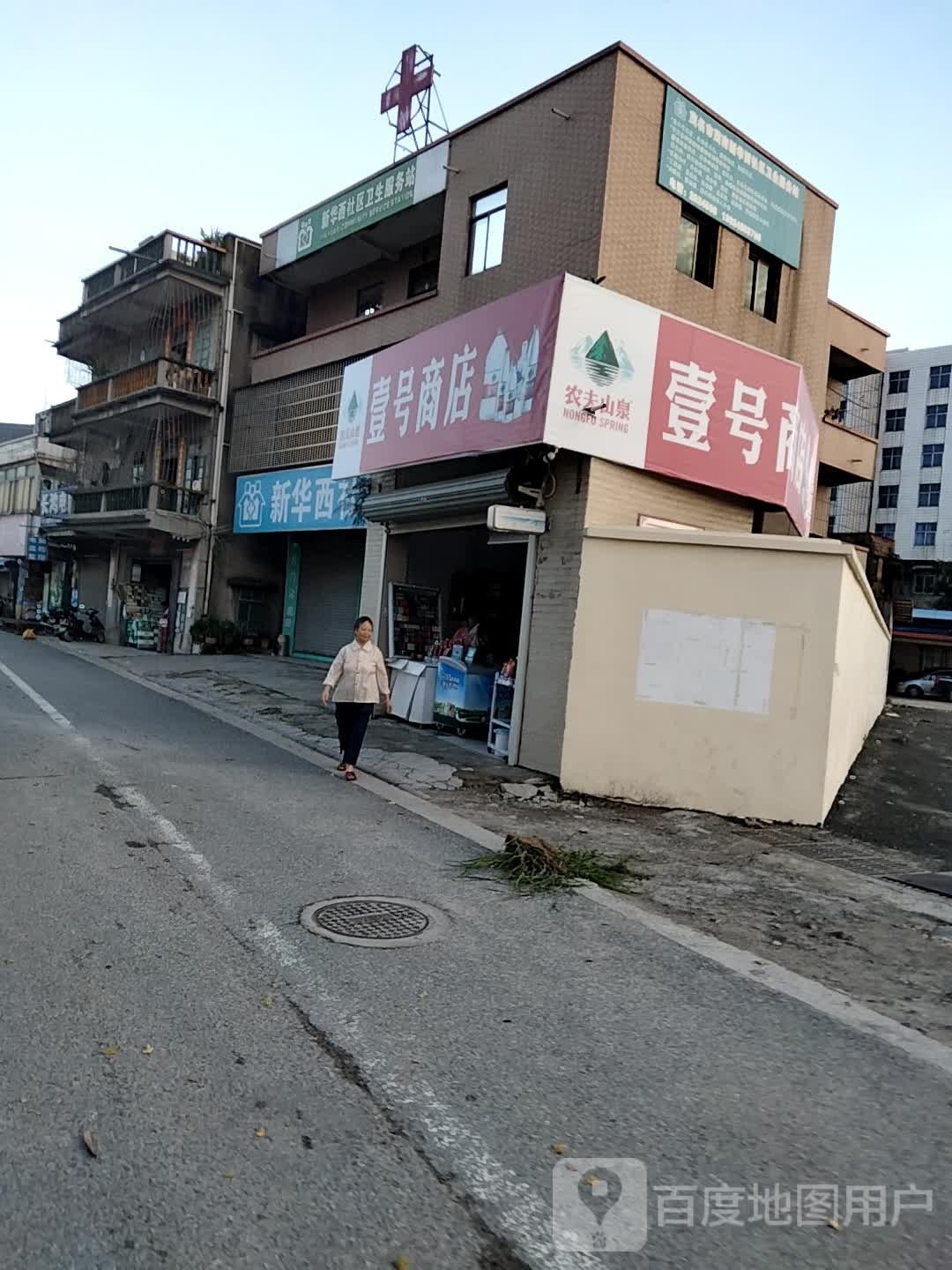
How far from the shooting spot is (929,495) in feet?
180

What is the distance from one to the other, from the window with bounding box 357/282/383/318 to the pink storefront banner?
22.1 feet

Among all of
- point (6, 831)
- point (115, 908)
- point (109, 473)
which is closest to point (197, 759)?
point (6, 831)

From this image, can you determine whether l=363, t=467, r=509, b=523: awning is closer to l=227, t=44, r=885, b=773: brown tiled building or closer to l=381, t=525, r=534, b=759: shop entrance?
l=227, t=44, r=885, b=773: brown tiled building

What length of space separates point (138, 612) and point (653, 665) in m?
20.1

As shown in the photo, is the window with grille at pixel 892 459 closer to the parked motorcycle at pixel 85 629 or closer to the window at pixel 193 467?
the window at pixel 193 467

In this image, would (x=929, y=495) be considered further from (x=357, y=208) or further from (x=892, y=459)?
(x=357, y=208)

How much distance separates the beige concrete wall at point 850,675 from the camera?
812 centimetres

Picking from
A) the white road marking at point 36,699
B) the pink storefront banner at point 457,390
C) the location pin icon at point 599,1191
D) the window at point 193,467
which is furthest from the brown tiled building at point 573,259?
the window at point 193,467

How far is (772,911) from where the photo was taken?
562 cm

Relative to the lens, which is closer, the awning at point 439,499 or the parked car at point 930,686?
the awning at point 439,499

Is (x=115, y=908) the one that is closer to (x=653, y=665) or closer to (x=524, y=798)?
(x=524, y=798)

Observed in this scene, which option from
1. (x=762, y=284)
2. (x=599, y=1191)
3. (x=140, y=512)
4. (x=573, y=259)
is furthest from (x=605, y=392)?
(x=140, y=512)

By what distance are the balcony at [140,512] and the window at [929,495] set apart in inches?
1914

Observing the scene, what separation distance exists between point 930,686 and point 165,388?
33.8 m
